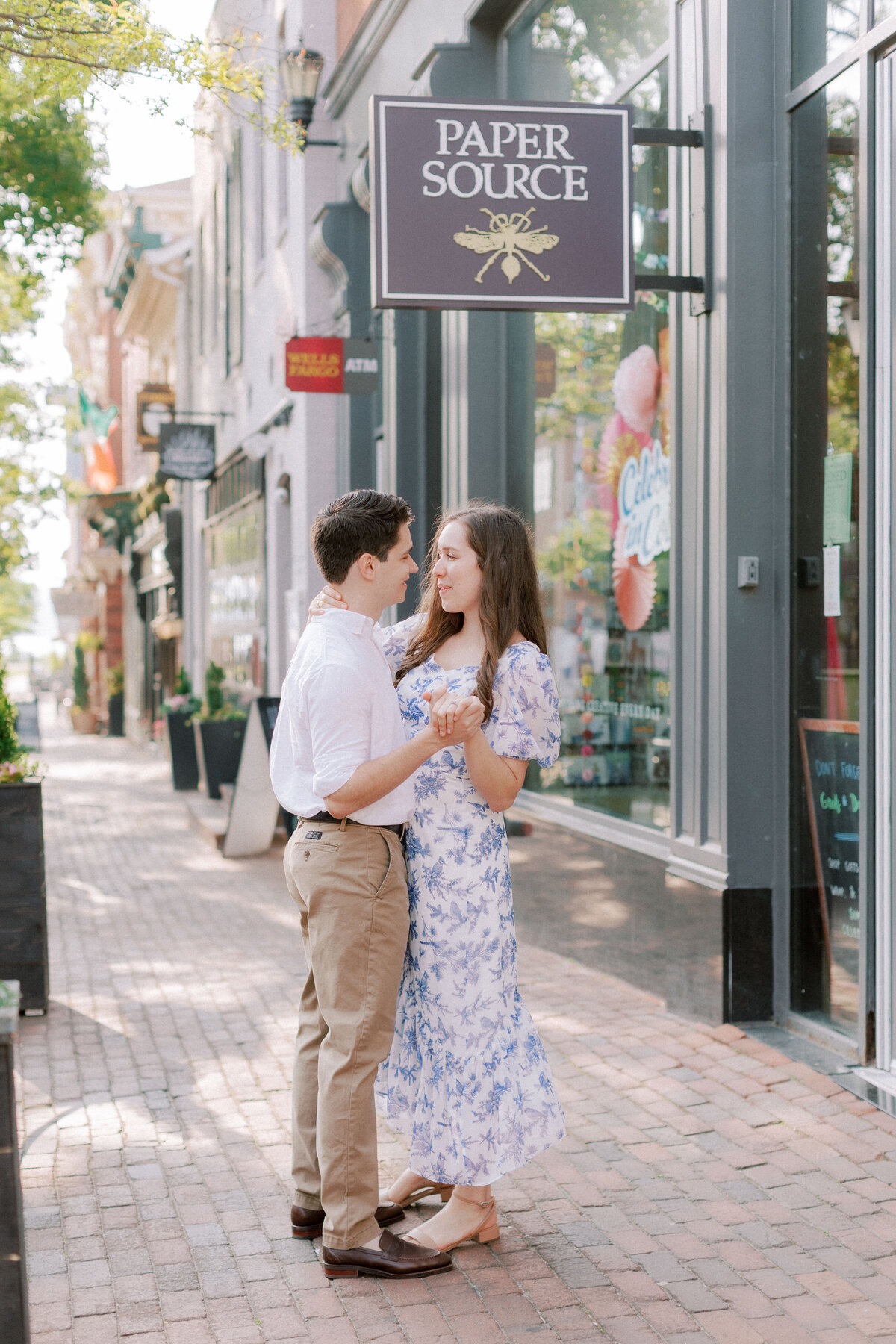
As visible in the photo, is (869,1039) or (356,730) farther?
(869,1039)

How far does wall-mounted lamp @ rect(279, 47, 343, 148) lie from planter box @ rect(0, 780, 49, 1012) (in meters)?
6.95

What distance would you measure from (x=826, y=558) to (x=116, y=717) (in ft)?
86.0

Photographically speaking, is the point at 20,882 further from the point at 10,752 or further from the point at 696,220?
the point at 696,220

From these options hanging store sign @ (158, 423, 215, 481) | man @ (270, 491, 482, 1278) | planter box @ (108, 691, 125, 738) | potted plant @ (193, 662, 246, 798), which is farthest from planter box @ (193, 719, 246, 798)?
planter box @ (108, 691, 125, 738)

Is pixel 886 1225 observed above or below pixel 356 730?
below

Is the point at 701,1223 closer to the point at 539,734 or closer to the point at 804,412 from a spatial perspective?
the point at 539,734

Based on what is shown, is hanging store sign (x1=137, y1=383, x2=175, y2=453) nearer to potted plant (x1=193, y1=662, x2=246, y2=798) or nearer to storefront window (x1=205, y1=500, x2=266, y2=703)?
storefront window (x1=205, y1=500, x2=266, y2=703)

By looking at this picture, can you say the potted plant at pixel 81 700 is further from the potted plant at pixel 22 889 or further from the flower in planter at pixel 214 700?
the potted plant at pixel 22 889

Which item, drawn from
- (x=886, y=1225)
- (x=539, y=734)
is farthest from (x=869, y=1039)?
(x=539, y=734)

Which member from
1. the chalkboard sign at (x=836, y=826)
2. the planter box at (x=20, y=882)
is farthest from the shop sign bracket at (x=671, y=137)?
the planter box at (x=20, y=882)

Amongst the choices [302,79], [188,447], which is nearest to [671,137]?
[302,79]

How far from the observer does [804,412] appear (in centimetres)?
524

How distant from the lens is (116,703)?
97.9 ft

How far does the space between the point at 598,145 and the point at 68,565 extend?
203 feet
